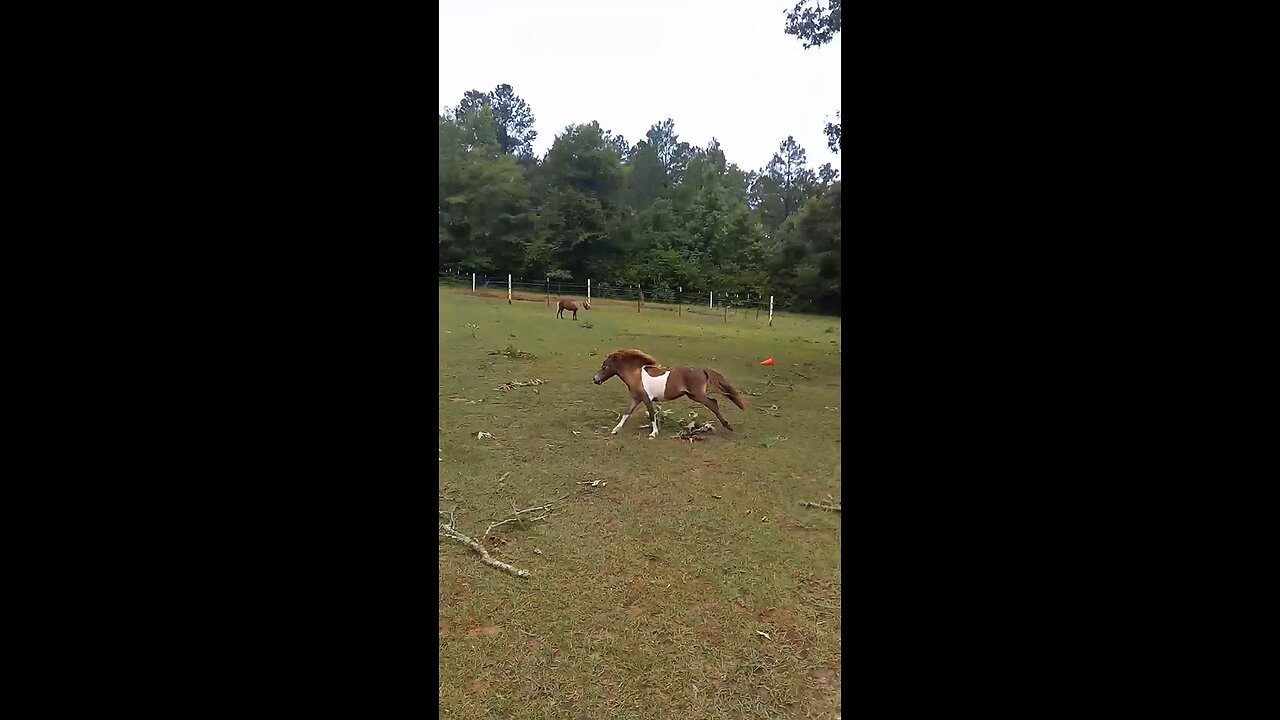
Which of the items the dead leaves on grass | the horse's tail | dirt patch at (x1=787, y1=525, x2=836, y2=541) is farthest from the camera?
the dead leaves on grass

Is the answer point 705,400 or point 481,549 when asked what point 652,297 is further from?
point 481,549

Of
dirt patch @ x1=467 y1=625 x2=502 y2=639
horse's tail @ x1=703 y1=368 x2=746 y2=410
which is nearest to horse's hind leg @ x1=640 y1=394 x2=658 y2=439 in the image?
horse's tail @ x1=703 y1=368 x2=746 y2=410

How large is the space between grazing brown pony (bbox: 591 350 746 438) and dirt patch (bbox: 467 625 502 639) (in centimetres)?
191

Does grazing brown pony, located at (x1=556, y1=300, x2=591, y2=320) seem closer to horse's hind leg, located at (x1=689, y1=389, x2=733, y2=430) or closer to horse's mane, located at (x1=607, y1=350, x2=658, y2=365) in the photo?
horse's mane, located at (x1=607, y1=350, x2=658, y2=365)

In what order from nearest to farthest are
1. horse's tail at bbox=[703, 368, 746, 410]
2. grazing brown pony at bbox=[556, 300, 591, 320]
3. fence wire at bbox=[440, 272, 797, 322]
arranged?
horse's tail at bbox=[703, 368, 746, 410] < grazing brown pony at bbox=[556, 300, 591, 320] < fence wire at bbox=[440, 272, 797, 322]

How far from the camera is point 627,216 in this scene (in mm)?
8711

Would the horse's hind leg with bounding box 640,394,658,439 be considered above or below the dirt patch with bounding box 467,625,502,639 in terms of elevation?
above

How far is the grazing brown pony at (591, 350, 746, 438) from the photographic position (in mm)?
3572

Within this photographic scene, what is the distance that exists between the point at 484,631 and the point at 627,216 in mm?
7440
